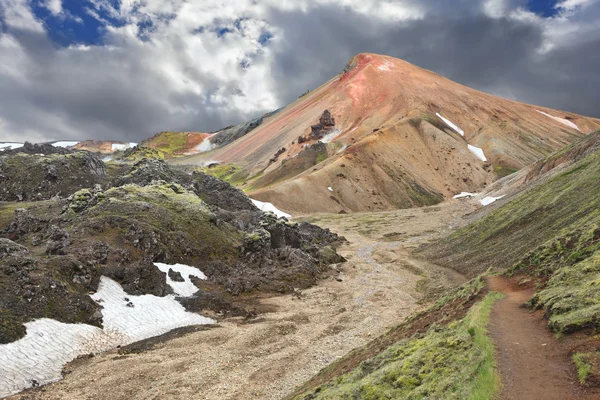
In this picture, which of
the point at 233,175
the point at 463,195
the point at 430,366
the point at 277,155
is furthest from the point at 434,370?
the point at 233,175

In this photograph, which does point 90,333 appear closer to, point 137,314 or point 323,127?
point 137,314

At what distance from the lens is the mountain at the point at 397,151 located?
397 ft

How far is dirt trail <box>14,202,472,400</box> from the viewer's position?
1772 centimetres

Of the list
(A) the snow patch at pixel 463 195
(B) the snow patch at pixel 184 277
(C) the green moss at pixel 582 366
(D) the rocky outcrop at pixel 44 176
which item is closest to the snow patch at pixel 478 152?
(A) the snow patch at pixel 463 195

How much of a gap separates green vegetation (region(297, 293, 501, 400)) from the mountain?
3808 inches

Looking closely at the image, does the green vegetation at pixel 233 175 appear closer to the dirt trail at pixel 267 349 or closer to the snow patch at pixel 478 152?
the snow patch at pixel 478 152

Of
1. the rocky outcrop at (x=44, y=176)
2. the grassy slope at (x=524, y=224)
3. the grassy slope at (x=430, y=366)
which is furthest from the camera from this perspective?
the rocky outcrop at (x=44, y=176)

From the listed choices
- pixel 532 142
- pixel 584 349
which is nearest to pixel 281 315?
pixel 584 349

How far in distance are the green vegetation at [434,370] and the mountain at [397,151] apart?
317 ft

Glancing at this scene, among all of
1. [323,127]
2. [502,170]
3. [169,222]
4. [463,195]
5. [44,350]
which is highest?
[323,127]

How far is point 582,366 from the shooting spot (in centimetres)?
942

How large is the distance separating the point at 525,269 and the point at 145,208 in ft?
114

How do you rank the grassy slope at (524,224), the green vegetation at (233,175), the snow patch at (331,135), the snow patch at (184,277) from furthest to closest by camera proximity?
the green vegetation at (233,175)
the snow patch at (331,135)
the grassy slope at (524,224)
the snow patch at (184,277)

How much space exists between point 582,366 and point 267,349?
54.4ft
